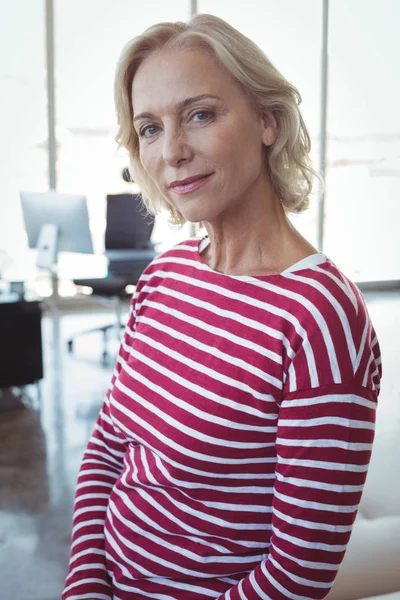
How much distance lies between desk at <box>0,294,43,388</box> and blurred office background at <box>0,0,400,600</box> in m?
0.19

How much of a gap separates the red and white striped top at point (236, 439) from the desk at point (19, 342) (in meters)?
2.80

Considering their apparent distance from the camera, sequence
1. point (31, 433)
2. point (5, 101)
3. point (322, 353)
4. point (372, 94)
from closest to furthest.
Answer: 1. point (322, 353)
2. point (31, 433)
3. point (5, 101)
4. point (372, 94)

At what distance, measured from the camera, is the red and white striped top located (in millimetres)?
792

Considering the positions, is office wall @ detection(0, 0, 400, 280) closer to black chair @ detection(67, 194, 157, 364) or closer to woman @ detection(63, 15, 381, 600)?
black chair @ detection(67, 194, 157, 364)

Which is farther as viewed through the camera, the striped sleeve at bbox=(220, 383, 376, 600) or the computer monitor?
the computer monitor

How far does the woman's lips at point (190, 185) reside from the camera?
3.00 ft

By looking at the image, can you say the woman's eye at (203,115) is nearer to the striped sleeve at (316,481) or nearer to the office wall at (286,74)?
the striped sleeve at (316,481)

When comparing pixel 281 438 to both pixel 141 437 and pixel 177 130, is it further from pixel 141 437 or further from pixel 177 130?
pixel 177 130

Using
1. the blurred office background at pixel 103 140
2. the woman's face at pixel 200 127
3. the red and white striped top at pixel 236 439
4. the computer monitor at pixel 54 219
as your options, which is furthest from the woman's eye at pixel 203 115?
the computer monitor at pixel 54 219

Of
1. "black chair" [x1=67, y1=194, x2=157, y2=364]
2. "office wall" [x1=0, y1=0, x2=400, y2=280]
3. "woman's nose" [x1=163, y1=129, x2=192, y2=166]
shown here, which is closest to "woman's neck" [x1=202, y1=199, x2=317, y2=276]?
"woman's nose" [x1=163, y1=129, x2=192, y2=166]

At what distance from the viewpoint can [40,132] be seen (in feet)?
20.7

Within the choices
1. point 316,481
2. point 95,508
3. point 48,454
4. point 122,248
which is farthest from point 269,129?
point 122,248

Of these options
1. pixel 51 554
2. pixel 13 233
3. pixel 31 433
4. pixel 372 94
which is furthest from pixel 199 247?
pixel 372 94

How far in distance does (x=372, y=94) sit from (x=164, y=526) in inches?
296
